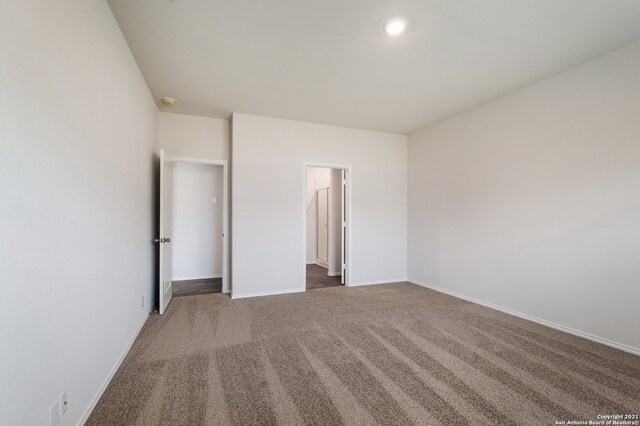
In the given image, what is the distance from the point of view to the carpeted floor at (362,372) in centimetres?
170

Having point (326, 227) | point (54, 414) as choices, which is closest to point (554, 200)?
point (54, 414)

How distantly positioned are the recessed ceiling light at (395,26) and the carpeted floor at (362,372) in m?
2.72

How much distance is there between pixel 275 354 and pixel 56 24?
2572mm

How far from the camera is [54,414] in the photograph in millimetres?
1319

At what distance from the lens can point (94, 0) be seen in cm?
177

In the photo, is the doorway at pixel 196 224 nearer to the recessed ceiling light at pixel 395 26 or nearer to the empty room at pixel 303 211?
the empty room at pixel 303 211

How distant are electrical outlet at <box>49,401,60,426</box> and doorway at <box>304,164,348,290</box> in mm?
3279

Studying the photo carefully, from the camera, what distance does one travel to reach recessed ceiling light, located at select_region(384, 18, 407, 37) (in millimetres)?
2156

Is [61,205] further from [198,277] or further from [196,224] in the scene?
[198,277]

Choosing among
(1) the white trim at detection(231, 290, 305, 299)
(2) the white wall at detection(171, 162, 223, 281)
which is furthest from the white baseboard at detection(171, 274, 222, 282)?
(1) the white trim at detection(231, 290, 305, 299)

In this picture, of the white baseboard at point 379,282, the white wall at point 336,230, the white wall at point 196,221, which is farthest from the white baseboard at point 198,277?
the white baseboard at point 379,282

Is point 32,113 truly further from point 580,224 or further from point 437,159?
point 437,159

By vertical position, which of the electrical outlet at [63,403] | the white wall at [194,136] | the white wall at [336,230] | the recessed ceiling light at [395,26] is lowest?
the electrical outlet at [63,403]

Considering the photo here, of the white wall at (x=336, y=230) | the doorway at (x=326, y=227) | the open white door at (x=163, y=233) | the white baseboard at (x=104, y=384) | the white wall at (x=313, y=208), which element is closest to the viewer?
the white baseboard at (x=104, y=384)
